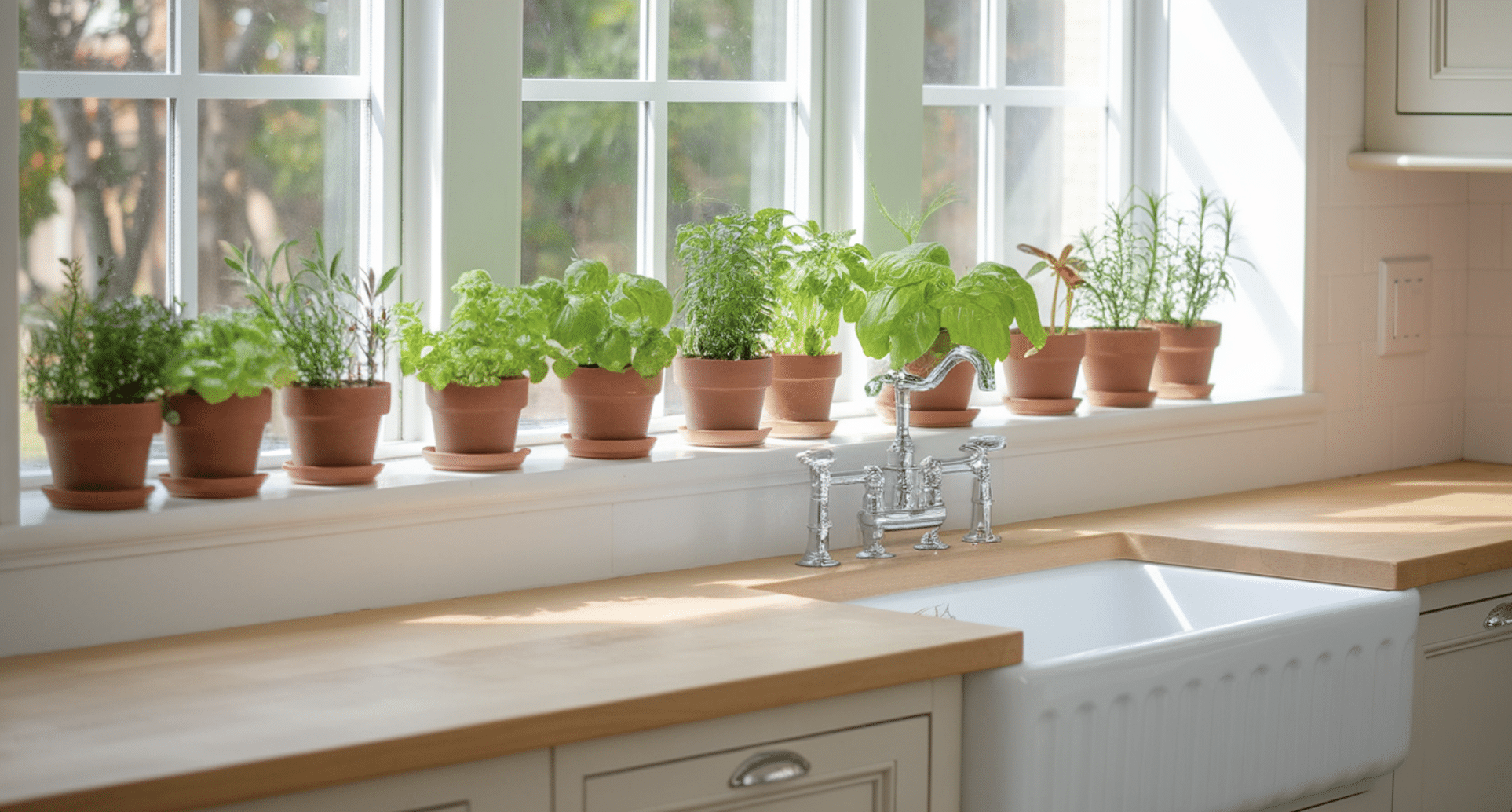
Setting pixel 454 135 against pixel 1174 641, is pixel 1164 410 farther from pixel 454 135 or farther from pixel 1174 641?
pixel 454 135

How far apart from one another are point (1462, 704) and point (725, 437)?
1.20 metres

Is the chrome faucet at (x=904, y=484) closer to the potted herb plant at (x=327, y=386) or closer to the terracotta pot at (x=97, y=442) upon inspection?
the potted herb plant at (x=327, y=386)

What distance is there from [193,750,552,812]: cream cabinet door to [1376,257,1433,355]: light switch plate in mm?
2282

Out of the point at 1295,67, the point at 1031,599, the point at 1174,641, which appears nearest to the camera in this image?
the point at 1174,641

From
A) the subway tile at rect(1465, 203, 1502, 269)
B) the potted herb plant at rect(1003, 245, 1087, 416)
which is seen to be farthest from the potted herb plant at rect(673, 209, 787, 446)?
the subway tile at rect(1465, 203, 1502, 269)

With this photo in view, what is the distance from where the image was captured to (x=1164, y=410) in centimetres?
301

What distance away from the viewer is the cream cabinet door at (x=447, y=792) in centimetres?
151

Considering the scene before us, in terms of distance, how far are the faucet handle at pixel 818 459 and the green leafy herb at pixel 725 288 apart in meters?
0.19

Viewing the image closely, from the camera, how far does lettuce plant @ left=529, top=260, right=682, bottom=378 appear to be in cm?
234

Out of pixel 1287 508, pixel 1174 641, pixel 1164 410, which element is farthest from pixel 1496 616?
pixel 1174 641

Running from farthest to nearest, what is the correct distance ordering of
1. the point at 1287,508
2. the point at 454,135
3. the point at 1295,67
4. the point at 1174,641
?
the point at 1295,67
the point at 1287,508
the point at 454,135
the point at 1174,641

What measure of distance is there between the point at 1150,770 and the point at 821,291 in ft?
2.90

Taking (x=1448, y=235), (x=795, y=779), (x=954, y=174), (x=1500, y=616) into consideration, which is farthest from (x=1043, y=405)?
(x=795, y=779)

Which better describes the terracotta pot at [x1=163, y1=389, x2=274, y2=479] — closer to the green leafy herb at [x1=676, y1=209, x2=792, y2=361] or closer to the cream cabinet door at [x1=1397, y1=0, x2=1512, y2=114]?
the green leafy herb at [x1=676, y1=209, x2=792, y2=361]
